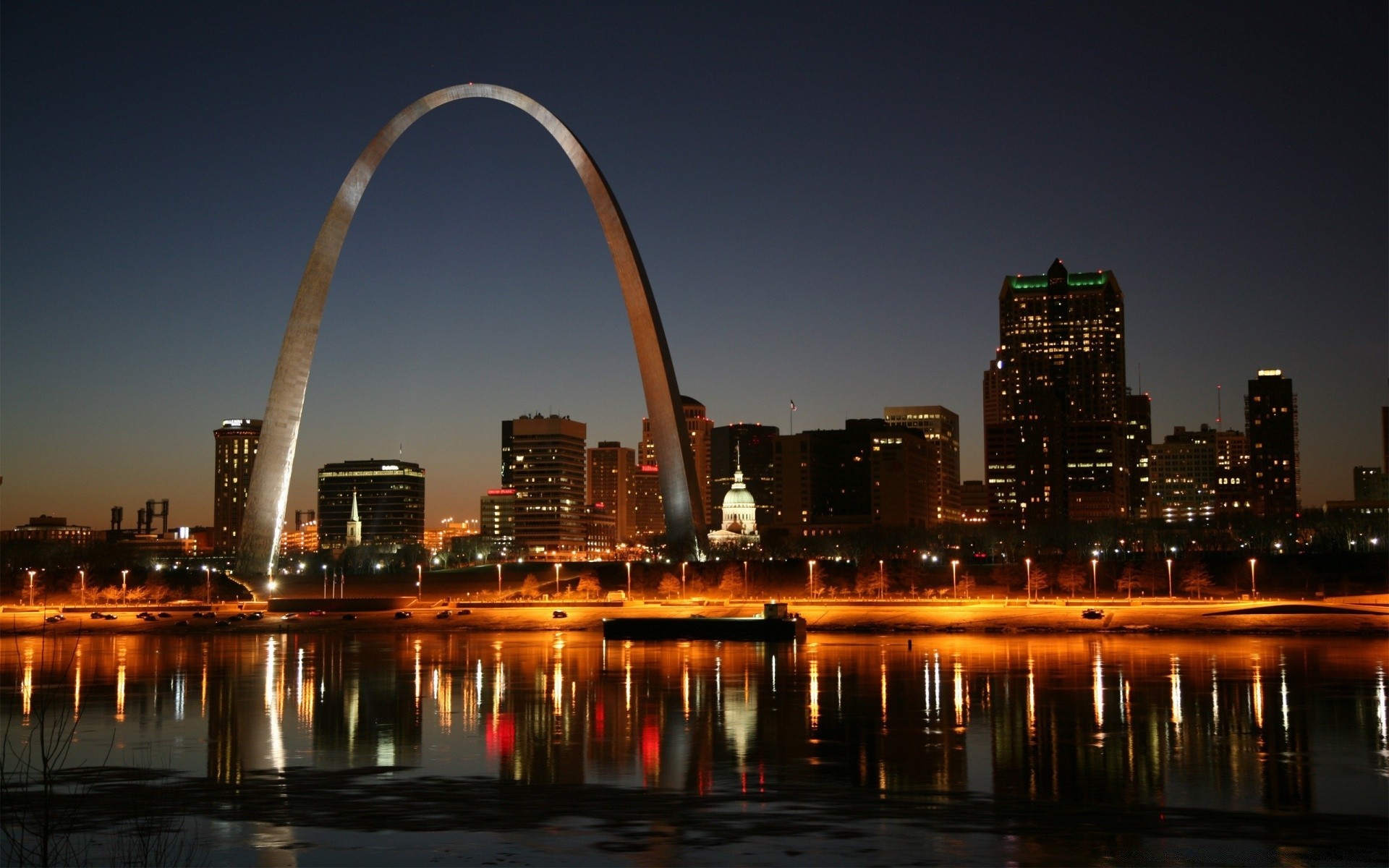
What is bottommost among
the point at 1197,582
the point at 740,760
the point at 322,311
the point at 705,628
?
the point at 705,628

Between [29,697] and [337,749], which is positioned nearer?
[337,749]

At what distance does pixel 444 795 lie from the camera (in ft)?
62.7

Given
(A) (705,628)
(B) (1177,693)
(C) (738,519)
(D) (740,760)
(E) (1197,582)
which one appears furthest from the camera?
(C) (738,519)

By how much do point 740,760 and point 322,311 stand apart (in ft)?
181

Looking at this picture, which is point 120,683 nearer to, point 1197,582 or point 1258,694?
point 1258,694

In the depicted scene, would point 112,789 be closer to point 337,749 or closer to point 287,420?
point 337,749

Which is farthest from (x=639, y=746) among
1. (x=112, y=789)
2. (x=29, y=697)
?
(x=29, y=697)

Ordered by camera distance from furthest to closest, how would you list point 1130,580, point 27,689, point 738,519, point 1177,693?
point 738,519
point 1130,580
point 27,689
point 1177,693

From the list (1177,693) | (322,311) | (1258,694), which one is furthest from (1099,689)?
(322,311)

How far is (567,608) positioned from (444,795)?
187 feet

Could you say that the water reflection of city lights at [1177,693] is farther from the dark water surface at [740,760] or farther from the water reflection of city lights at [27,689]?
the water reflection of city lights at [27,689]

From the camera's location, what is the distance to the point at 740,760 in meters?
22.4

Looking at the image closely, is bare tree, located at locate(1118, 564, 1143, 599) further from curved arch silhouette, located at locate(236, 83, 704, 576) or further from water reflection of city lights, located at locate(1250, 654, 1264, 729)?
water reflection of city lights, located at locate(1250, 654, 1264, 729)

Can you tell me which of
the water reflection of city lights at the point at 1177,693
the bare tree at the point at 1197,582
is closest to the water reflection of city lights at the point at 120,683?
the water reflection of city lights at the point at 1177,693
